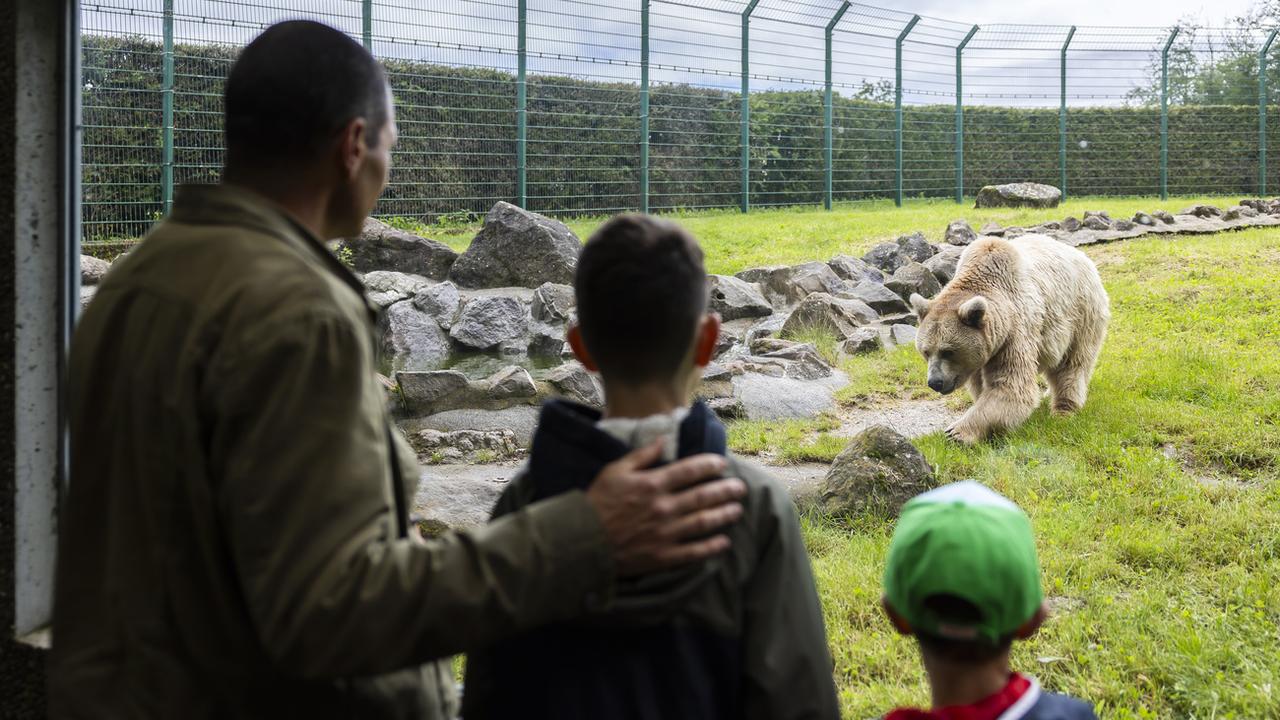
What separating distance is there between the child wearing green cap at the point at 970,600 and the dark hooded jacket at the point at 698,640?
22cm

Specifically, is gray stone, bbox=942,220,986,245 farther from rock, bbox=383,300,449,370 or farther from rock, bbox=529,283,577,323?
rock, bbox=383,300,449,370

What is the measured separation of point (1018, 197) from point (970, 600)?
1947 centimetres

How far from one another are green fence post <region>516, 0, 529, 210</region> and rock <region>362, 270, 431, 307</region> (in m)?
5.13

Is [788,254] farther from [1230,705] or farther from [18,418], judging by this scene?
[18,418]

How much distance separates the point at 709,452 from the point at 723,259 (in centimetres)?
1269

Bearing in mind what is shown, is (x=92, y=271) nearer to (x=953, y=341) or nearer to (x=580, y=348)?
(x=953, y=341)

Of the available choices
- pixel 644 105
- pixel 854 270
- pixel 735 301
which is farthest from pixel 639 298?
pixel 644 105

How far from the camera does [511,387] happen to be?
7570 millimetres

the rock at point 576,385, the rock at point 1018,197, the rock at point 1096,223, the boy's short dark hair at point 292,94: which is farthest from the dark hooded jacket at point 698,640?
the rock at point 1018,197

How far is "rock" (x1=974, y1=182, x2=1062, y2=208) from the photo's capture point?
778 inches

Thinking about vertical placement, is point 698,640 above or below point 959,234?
below

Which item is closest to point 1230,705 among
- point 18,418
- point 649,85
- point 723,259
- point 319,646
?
point 319,646

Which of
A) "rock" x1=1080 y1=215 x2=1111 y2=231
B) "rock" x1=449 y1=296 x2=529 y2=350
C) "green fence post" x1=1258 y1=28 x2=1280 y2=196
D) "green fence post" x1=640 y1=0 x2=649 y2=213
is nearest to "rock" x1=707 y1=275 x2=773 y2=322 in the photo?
"rock" x1=449 y1=296 x2=529 y2=350

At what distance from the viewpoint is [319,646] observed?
1299 mm
